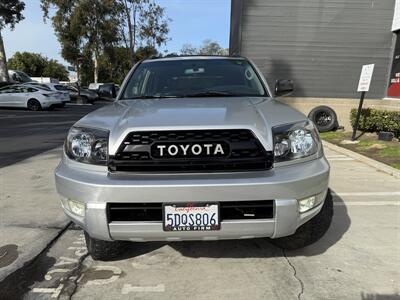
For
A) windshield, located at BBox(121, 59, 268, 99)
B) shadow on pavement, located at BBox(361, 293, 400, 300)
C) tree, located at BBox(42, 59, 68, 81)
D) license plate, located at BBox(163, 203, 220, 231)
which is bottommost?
tree, located at BBox(42, 59, 68, 81)

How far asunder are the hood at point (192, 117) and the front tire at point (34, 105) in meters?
21.4

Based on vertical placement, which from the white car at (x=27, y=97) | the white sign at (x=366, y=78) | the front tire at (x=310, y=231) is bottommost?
the white car at (x=27, y=97)

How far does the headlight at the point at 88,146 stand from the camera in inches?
128

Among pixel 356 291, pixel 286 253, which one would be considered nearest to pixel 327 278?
pixel 356 291

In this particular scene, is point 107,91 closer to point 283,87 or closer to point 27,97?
point 283,87

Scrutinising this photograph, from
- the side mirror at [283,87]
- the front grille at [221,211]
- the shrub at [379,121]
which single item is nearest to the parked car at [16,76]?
the shrub at [379,121]

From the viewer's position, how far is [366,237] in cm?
441

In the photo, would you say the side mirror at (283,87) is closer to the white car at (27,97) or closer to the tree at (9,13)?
the white car at (27,97)

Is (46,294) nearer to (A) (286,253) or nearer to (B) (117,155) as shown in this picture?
(B) (117,155)

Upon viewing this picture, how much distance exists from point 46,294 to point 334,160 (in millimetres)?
6836

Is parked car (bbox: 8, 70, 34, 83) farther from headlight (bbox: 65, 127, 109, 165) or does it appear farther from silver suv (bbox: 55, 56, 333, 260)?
silver suv (bbox: 55, 56, 333, 260)

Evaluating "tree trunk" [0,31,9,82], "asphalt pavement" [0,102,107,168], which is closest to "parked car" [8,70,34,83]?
"tree trunk" [0,31,9,82]

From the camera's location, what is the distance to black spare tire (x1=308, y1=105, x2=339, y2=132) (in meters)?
13.6

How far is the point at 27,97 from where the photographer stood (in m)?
23.9
